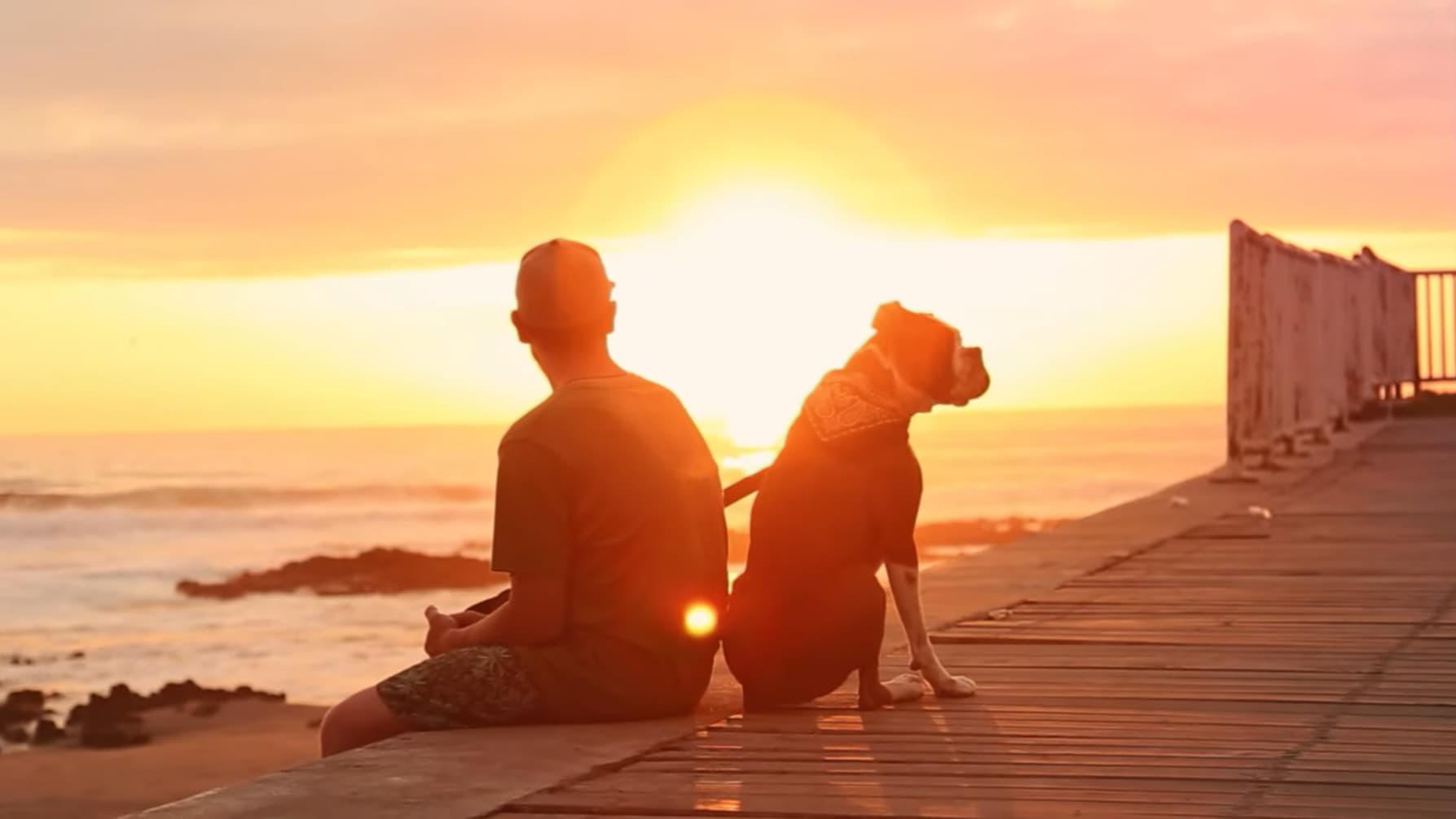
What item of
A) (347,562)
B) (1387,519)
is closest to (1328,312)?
(1387,519)

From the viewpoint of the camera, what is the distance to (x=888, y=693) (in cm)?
606

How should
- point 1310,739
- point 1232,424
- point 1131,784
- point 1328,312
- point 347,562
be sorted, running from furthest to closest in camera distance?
1. point 347,562
2. point 1328,312
3. point 1232,424
4. point 1310,739
5. point 1131,784

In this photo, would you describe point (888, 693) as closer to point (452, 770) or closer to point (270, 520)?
point (452, 770)

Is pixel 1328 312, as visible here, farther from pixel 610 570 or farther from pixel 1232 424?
pixel 610 570

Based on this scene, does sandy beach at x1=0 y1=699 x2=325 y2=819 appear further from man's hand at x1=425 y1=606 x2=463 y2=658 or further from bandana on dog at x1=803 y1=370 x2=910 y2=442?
bandana on dog at x1=803 y1=370 x2=910 y2=442

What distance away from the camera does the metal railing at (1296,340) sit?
15.3 meters

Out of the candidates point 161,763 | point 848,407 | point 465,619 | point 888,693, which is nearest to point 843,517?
point 848,407

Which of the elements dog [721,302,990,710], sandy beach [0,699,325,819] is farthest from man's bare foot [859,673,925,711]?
sandy beach [0,699,325,819]

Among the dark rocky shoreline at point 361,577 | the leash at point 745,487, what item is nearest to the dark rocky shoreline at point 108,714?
the dark rocky shoreline at point 361,577

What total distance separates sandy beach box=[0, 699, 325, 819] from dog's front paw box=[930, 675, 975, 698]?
11222 millimetres

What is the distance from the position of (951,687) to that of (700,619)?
89 centimetres

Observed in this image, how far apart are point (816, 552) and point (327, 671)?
2420 centimetres

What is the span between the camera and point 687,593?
571cm

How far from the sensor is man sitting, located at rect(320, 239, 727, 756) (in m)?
5.40
